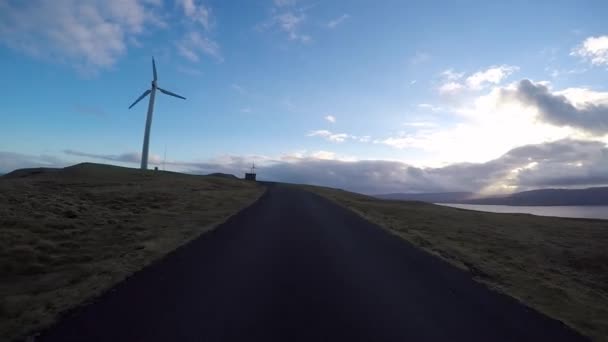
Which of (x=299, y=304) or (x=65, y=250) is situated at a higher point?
(x=299, y=304)

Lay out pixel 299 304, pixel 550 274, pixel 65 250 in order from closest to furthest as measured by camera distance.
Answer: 1. pixel 299 304
2. pixel 65 250
3. pixel 550 274

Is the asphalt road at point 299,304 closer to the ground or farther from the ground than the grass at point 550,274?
farther from the ground

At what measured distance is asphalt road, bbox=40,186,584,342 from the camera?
5.06m

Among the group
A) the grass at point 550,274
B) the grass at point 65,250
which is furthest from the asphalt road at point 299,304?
the grass at point 550,274

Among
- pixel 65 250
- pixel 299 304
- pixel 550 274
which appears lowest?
pixel 550 274

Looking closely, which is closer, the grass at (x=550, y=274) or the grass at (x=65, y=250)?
the grass at (x=65, y=250)

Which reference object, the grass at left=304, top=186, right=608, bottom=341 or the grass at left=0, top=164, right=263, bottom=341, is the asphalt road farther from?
the grass at left=304, top=186, right=608, bottom=341

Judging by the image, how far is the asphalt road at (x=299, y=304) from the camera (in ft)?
16.6

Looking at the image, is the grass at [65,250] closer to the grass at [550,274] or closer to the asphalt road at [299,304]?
the asphalt road at [299,304]

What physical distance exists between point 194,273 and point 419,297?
5.67 m

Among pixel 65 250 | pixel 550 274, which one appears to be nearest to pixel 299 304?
pixel 65 250

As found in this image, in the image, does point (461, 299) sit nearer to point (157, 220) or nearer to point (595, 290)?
point (595, 290)

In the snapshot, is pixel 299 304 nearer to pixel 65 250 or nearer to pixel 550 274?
pixel 65 250

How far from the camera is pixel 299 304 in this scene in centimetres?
625
